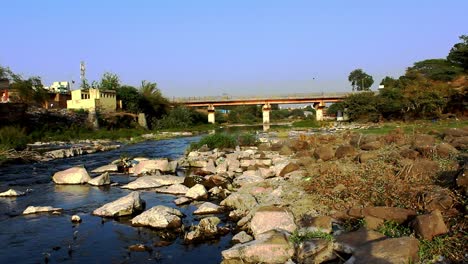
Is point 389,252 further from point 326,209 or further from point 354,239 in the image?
point 326,209

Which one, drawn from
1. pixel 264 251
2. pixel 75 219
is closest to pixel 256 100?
pixel 75 219

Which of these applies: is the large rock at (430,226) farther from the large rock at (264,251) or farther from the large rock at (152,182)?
the large rock at (152,182)

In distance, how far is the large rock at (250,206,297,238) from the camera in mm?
7645

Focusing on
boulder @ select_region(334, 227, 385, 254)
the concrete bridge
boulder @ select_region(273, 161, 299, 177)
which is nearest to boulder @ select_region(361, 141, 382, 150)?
boulder @ select_region(273, 161, 299, 177)

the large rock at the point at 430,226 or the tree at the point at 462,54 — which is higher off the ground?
the tree at the point at 462,54

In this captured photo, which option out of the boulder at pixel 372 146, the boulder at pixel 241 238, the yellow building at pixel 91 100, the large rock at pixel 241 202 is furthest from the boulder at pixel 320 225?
the yellow building at pixel 91 100

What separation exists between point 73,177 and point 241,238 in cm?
903

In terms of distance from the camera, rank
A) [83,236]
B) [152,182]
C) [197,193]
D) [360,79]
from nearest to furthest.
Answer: [83,236] < [197,193] < [152,182] < [360,79]

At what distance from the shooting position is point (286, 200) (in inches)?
383

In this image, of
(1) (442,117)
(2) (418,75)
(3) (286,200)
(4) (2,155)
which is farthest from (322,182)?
(2) (418,75)

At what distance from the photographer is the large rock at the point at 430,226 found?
20.4 feet

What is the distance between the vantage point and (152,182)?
1359 centimetres

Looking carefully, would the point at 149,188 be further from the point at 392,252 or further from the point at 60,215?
the point at 392,252

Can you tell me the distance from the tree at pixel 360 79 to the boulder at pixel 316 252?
11182 cm
